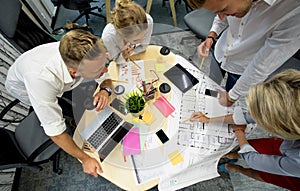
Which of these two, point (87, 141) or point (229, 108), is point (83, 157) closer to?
point (87, 141)

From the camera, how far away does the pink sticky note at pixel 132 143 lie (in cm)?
129

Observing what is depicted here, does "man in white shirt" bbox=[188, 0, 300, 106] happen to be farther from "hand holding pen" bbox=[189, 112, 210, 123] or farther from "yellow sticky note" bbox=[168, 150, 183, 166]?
"yellow sticky note" bbox=[168, 150, 183, 166]

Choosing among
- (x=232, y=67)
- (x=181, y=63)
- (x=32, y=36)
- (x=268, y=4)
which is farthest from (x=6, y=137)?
(x=268, y=4)

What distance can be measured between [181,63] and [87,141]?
76 centimetres

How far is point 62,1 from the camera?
2.60m

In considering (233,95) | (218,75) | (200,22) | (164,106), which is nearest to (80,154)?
(164,106)

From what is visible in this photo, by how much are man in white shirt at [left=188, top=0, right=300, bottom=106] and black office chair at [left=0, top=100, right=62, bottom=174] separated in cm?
117

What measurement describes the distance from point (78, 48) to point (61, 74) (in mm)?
199

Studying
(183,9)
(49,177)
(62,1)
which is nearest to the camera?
(49,177)

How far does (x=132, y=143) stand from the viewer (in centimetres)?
131

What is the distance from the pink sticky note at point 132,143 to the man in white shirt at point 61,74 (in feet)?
0.56

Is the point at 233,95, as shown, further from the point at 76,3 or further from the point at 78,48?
the point at 76,3

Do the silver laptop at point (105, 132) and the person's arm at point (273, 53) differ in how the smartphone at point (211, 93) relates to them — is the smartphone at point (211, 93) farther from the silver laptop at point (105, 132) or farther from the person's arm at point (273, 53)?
the silver laptop at point (105, 132)

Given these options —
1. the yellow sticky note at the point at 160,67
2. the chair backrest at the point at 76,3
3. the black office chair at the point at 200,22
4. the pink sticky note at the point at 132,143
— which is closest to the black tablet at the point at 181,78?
the yellow sticky note at the point at 160,67
